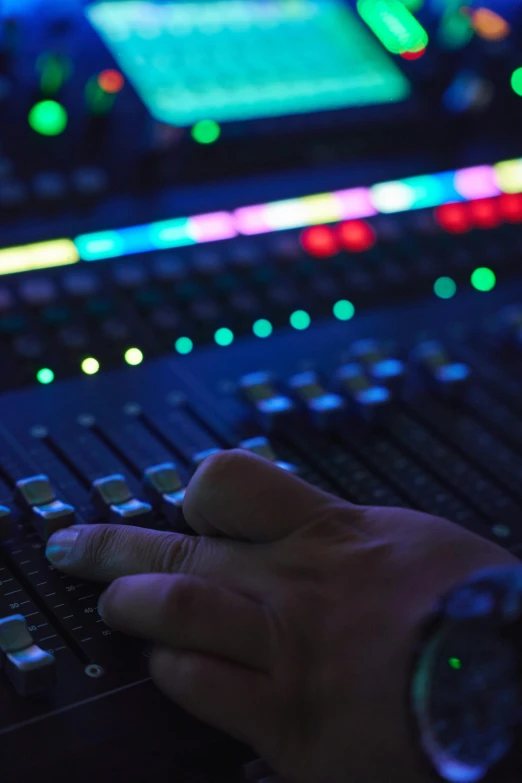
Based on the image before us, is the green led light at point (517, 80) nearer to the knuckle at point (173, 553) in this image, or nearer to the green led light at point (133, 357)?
the green led light at point (133, 357)

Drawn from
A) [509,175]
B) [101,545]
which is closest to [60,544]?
[101,545]

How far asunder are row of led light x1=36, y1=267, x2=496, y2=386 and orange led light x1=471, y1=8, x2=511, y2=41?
0.49 m

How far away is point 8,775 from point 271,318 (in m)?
0.79

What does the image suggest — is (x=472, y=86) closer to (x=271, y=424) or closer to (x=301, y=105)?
(x=301, y=105)

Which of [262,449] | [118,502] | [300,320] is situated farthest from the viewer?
[300,320]

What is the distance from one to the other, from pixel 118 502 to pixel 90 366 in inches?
12.3

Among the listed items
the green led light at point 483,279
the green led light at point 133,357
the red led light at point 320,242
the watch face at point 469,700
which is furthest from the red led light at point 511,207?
the watch face at point 469,700

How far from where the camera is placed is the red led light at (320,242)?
4.92ft

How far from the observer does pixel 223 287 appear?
1395 millimetres

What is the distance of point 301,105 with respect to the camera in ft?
5.29

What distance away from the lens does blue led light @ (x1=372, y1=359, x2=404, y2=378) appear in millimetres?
1272

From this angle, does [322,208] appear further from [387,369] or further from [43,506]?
[43,506]

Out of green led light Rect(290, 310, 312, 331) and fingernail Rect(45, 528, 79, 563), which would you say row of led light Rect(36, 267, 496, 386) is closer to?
green led light Rect(290, 310, 312, 331)

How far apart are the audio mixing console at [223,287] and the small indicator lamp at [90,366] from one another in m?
0.01
